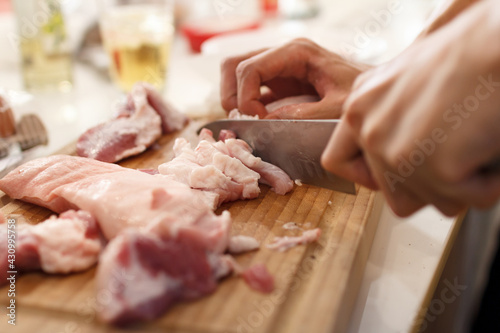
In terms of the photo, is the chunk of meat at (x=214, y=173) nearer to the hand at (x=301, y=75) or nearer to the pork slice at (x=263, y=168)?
the pork slice at (x=263, y=168)

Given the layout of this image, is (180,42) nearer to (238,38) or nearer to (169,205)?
(238,38)

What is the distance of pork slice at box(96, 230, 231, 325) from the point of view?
938 millimetres

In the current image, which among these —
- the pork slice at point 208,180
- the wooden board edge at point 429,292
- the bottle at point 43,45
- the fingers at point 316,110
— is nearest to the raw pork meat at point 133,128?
the pork slice at point 208,180

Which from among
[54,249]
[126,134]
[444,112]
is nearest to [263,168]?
[126,134]

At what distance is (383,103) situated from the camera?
33.9 inches

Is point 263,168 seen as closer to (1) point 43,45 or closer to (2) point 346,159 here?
(2) point 346,159

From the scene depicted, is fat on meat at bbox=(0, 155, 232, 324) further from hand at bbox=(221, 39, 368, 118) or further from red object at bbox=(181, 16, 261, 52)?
red object at bbox=(181, 16, 261, 52)

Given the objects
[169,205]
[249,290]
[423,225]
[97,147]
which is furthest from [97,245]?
[423,225]

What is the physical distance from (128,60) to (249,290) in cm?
189

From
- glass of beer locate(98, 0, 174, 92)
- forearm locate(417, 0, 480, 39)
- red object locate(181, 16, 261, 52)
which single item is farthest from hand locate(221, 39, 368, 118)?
red object locate(181, 16, 261, 52)

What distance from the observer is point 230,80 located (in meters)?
1.86

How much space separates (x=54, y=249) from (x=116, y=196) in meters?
0.20

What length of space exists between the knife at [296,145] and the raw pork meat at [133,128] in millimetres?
403

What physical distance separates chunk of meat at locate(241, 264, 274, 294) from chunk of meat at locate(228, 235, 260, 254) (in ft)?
0.28
